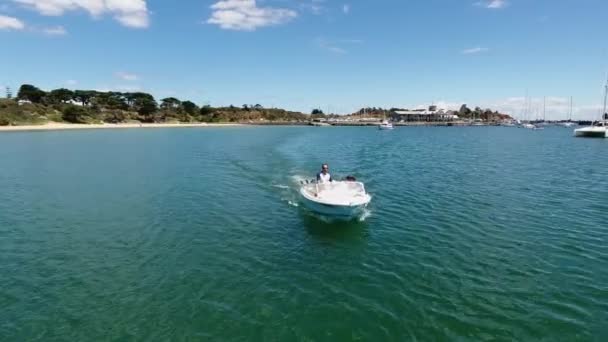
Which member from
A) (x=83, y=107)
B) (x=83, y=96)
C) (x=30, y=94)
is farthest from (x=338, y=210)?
(x=83, y=96)

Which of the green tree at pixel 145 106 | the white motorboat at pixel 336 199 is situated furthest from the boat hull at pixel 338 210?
the green tree at pixel 145 106

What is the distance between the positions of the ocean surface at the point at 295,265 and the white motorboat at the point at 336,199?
29.7 inches

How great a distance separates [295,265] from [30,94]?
189406mm

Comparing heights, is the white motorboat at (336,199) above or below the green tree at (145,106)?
below

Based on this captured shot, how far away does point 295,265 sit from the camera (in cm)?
1541

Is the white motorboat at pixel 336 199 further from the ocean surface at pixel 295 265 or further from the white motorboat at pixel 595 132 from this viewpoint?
the white motorboat at pixel 595 132

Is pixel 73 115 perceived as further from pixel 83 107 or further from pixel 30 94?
pixel 30 94

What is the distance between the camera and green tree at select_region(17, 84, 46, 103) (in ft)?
525

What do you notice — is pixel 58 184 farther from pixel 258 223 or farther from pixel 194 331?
pixel 194 331

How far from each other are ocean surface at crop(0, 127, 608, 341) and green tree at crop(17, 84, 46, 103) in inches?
6401

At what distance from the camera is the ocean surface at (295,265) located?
11250 millimetres

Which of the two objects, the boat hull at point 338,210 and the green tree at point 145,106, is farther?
the green tree at point 145,106

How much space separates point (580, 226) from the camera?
2081 cm

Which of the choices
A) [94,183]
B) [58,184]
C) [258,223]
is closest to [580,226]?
[258,223]
